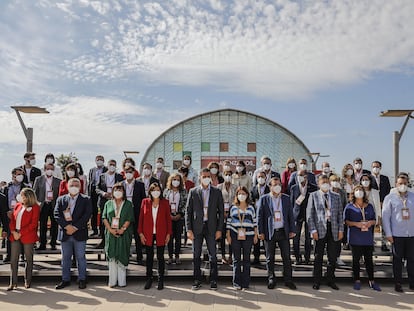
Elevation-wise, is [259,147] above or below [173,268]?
above

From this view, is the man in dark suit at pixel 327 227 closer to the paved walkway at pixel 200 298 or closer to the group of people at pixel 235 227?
the group of people at pixel 235 227

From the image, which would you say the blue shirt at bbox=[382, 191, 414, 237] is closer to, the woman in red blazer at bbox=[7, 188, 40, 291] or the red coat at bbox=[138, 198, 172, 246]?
the red coat at bbox=[138, 198, 172, 246]

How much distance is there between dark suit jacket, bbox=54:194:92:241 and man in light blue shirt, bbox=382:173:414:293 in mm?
5095

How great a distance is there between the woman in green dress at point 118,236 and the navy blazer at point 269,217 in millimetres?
2232

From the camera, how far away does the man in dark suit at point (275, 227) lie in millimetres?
7105

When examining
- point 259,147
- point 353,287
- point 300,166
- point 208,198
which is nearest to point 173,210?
point 208,198

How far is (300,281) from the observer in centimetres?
761

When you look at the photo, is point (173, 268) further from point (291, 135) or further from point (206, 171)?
point (291, 135)

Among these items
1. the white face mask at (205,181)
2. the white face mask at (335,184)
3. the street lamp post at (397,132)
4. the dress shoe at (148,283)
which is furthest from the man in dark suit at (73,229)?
the street lamp post at (397,132)

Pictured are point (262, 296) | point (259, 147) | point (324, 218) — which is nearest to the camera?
point (262, 296)

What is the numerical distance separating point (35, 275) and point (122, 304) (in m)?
2.31

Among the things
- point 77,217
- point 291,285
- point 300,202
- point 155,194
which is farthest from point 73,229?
point 300,202

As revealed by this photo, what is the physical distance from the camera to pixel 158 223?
23.4ft

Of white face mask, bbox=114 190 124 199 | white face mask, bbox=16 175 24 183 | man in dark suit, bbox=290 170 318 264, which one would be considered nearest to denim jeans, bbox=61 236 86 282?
white face mask, bbox=114 190 124 199
